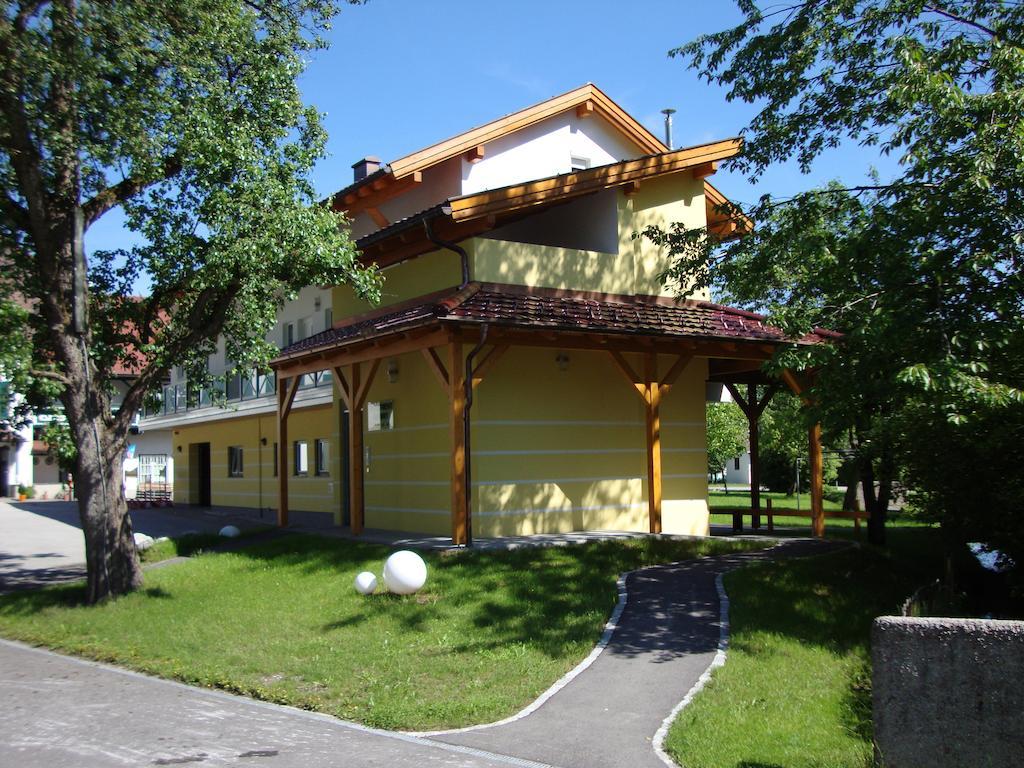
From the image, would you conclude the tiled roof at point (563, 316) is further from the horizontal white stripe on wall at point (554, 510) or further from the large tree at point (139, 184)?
the horizontal white stripe on wall at point (554, 510)

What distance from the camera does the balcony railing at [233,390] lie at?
57.7 feet

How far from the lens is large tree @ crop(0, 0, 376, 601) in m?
12.2

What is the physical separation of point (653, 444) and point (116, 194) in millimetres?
9067

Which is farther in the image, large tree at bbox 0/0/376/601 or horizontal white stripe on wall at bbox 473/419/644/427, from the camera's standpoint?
horizontal white stripe on wall at bbox 473/419/644/427

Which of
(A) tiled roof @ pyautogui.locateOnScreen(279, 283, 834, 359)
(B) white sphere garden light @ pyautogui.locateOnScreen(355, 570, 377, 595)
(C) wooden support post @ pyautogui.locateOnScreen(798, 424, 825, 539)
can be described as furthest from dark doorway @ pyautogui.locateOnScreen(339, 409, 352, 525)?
(C) wooden support post @ pyautogui.locateOnScreen(798, 424, 825, 539)

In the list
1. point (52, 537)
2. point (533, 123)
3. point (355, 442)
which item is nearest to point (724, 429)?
point (533, 123)

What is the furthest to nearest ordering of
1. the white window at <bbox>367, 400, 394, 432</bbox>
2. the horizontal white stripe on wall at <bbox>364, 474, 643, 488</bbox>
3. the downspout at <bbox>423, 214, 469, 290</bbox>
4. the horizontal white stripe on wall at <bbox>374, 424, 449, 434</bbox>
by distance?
the white window at <bbox>367, 400, 394, 432</bbox> < the horizontal white stripe on wall at <bbox>374, 424, 449, 434</bbox> < the horizontal white stripe on wall at <bbox>364, 474, 643, 488</bbox> < the downspout at <bbox>423, 214, 469, 290</bbox>

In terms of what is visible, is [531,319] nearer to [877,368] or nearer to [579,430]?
[579,430]

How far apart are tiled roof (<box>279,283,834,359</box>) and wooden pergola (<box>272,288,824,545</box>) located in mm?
63

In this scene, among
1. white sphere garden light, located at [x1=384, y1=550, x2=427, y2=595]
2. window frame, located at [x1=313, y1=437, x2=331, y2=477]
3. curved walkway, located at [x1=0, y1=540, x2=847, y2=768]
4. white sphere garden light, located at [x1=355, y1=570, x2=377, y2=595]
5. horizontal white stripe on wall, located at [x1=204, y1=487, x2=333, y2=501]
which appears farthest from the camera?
window frame, located at [x1=313, y1=437, x2=331, y2=477]

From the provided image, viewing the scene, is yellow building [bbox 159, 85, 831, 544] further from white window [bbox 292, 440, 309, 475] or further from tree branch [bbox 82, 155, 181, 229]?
white window [bbox 292, 440, 309, 475]

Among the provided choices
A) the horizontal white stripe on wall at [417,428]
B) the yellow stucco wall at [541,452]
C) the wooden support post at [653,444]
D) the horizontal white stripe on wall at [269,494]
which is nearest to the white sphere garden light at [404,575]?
the yellow stucco wall at [541,452]

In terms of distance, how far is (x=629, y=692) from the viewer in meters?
8.00

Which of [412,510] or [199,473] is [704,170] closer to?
[412,510]
